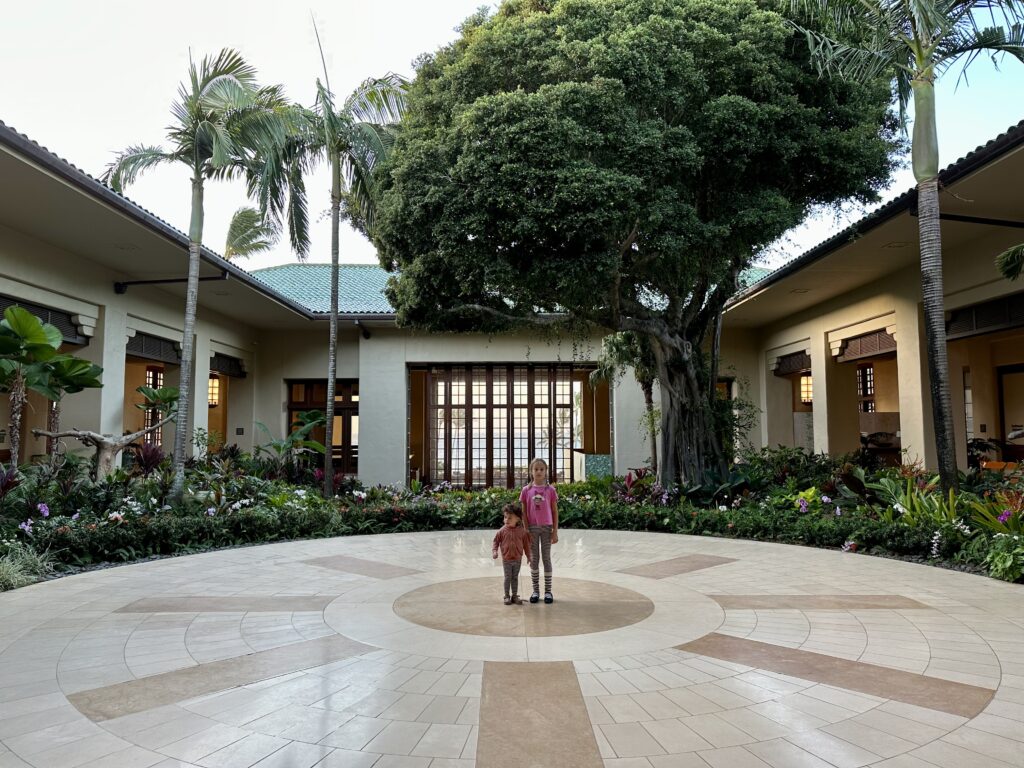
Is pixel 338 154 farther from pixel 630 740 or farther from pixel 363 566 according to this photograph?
pixel 630 740

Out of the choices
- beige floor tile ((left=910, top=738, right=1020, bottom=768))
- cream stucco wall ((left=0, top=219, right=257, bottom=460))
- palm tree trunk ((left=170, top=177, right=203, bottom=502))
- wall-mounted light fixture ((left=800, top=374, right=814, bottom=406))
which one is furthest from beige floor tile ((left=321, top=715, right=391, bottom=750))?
wall-mounted light fixture ((left=800, top=374, right=814, bottom=406))

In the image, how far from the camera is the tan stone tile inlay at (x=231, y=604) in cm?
634

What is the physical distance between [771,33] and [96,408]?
1408 centimetres

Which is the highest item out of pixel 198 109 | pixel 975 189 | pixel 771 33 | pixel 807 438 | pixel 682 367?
pixel 771 33

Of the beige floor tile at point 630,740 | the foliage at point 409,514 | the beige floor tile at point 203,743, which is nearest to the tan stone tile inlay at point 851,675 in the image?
the beige floor tile at point 630,740

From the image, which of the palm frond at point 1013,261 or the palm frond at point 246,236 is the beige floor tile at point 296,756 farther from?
the palm frond at point 246,236

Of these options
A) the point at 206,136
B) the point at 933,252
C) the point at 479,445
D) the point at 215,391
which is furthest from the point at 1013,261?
the point at 215,391

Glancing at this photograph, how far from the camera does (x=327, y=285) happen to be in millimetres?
22531


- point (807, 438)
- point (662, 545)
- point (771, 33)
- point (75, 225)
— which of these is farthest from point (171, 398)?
point (807, 438)

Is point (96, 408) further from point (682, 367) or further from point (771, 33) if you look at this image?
point (771, 33)

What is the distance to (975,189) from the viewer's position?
9.64 meters

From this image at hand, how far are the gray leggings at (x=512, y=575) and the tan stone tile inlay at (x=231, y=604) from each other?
1715 millimetres

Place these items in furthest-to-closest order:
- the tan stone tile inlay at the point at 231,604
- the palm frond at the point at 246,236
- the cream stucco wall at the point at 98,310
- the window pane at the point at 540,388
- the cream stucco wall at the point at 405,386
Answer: the palm frond at the point at 246,236
the window pane at the point at 540,388
the cream stucco wall at the point at 405,386
the cream stucco wall at the point at 98,310
the tan stone tile inlay at the point at 231,604

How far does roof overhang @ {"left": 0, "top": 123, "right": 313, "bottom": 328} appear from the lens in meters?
8.83
